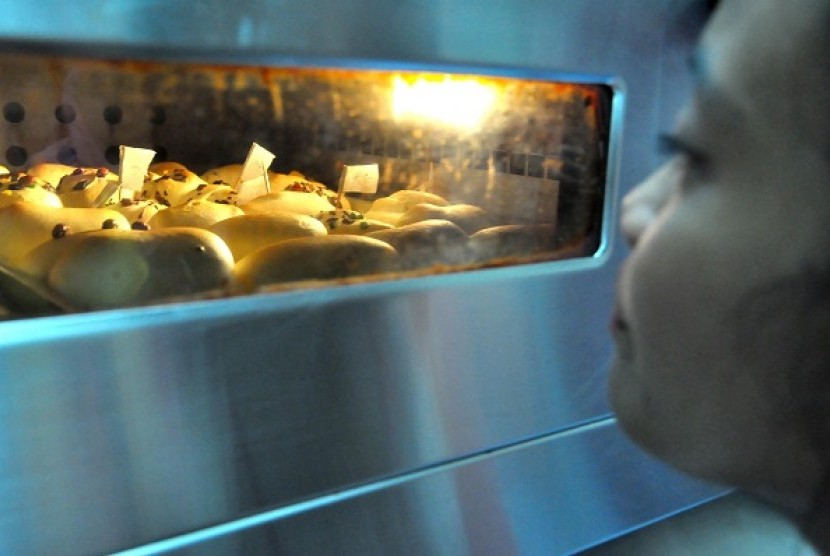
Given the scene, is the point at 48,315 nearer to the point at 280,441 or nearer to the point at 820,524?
the point at 280,441

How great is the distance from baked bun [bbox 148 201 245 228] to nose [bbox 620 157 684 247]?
1.05ft

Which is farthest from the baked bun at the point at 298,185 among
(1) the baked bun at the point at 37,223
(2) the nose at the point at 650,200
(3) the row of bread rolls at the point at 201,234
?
(2) the nose at the point at 650,200

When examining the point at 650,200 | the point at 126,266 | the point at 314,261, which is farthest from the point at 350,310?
the point at 650,200

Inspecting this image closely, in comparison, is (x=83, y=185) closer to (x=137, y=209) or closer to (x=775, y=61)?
(x=137, y=209)

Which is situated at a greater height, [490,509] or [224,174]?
[224,174]

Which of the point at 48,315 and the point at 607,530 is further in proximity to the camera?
the point at 607,530

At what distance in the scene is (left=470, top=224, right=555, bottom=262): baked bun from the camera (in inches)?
25.0

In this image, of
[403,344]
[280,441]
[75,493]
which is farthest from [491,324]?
[75,493]

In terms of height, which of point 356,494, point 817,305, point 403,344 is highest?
point 817,305

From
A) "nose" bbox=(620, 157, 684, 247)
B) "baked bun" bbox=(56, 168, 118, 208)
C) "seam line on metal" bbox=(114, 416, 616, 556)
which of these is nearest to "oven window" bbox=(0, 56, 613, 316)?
"baked bun" bbox=(56, 168, 118, 208)

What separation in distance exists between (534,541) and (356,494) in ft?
0.64

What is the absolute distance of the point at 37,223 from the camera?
48 centimetres

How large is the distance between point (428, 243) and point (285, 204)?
11 centimetres

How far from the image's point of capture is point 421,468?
0.61 meters
